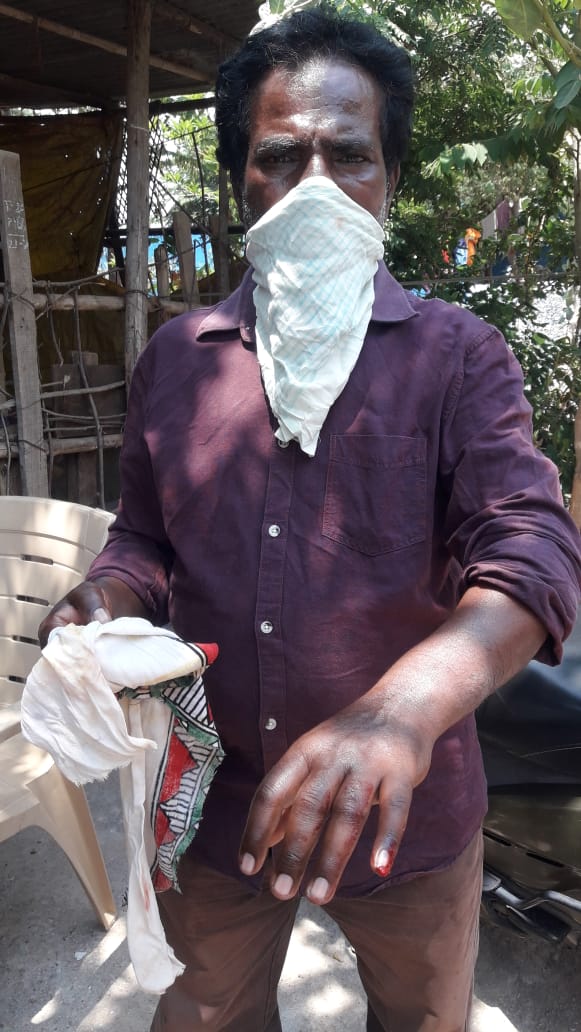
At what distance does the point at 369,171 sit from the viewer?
124 centimetres

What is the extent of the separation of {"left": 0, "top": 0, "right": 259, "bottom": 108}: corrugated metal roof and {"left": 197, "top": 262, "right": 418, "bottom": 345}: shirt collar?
3.71m

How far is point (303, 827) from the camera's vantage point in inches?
28.6

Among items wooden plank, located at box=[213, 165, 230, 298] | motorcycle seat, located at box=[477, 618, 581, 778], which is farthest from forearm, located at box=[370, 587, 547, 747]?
wooden plank, located at box=[213, 165, 230, 298]

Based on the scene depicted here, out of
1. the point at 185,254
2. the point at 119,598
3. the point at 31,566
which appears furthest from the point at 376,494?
the point at 185,254

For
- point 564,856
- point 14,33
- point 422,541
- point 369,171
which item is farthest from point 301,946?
point 14,33

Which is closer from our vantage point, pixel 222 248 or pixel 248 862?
pixel 248 862

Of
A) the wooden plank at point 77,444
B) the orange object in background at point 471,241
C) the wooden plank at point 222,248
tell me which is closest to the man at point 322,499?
the wooden plank at point 77,444

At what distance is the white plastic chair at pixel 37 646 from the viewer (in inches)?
89.4

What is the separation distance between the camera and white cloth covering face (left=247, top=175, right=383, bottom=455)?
1.16 meters

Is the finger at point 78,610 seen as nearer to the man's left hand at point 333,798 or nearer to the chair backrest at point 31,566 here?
the man's left hand at point 333,798

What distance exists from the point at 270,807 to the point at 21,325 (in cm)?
343

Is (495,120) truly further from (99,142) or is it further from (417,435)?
(417,435)

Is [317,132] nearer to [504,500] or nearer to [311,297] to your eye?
[311,297]

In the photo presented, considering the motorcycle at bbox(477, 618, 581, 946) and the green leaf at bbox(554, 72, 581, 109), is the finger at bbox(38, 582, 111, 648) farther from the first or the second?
the green leaf at bbox(554, 72, 581, 109)
